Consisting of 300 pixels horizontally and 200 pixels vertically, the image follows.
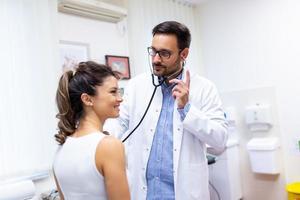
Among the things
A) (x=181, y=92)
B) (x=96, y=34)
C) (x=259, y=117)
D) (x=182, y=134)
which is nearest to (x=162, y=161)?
(x=182, y=134)

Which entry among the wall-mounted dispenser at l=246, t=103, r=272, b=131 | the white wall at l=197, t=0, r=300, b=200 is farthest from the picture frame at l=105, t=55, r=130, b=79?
the wall-mounted dispenser at l=246, t=103, r=272, b=131

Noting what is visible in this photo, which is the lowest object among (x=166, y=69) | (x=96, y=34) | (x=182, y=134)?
(x=182, y=134)

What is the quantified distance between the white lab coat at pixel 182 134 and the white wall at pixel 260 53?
154 cm

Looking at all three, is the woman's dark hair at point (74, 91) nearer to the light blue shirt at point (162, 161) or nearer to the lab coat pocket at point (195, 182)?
the light blue shirt at point (162, 161)

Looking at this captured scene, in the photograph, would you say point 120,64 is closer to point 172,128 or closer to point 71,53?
point 71,53

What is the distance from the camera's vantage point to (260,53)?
284 centimetres

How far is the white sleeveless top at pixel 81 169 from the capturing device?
84 cm

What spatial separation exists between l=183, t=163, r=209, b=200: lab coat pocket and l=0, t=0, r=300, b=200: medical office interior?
3.10ft

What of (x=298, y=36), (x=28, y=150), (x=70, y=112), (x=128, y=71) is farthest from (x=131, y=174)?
(x=298, y=36)

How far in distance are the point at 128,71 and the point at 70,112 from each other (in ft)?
5.30

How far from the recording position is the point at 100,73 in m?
0.95

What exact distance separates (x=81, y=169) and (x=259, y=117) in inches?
90.4

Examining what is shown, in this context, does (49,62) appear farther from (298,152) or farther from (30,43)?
(298,152)

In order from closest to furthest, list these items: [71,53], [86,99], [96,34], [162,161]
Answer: [86,99], [162,161], [71,53], [96,34]
